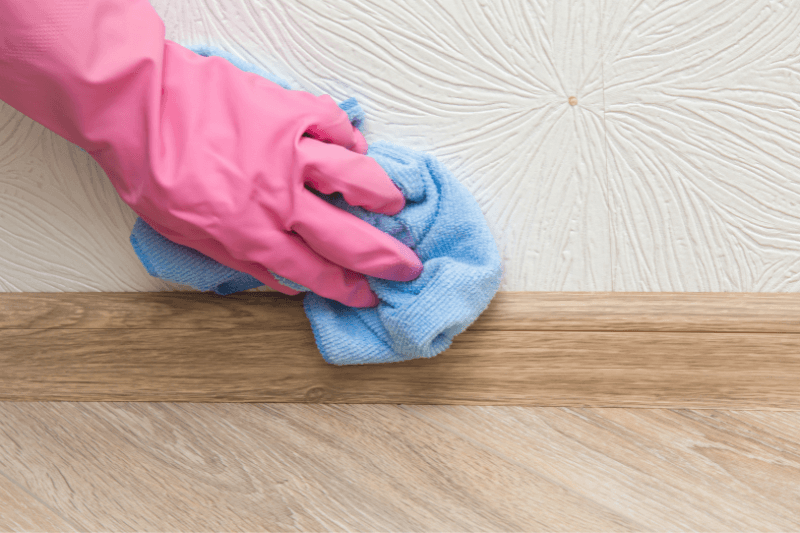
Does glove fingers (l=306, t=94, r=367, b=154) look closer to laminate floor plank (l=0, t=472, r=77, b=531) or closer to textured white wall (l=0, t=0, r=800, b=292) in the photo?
textured white wall (l=0, t=0, r=800, b=292)

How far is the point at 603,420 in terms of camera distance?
60 centimetres

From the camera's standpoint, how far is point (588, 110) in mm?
587

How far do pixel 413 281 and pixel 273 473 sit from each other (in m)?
0.28

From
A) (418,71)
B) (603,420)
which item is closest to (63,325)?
(418,71)

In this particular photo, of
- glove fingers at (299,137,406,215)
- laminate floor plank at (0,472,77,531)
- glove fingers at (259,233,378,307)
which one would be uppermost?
glove fingers at (299,137,406,215)

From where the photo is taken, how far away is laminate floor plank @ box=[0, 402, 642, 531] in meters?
0.59

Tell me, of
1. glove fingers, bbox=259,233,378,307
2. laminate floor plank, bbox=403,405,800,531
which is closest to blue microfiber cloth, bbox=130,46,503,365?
glove fingers, bbox=259,233,378,307

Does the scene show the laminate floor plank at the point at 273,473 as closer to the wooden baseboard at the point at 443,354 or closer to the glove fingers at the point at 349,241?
the wooden baseboard at the point at 443,354

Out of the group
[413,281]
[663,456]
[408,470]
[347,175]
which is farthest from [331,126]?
[663,456]

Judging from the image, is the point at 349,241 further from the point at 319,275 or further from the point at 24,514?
the point at 24,514

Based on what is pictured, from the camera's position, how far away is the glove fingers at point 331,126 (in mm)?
531

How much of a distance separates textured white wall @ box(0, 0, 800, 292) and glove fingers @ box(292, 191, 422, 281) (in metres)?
0.13

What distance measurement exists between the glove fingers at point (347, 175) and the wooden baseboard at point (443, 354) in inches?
6.3

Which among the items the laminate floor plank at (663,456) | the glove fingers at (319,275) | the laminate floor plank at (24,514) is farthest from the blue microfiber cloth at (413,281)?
the laminate floor plank at (24,514)
